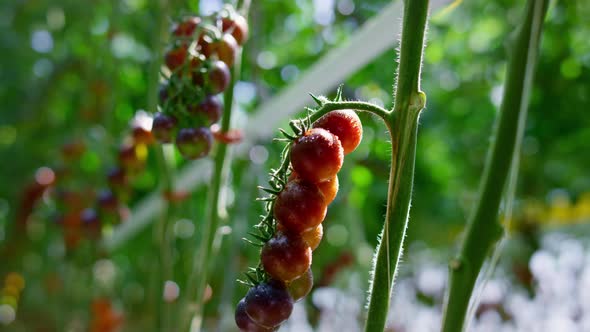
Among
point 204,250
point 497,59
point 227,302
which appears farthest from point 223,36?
point 497,59

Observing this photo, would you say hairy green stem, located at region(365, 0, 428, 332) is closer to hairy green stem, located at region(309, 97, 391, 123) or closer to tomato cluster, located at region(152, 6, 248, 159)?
hairy green stem, located at region(309, 97, 391, 123)

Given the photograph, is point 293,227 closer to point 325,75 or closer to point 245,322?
point 245,322

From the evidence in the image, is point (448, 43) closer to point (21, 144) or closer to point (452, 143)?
point (452, 143)

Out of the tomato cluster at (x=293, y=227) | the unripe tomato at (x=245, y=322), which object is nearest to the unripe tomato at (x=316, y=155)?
the tomato cluster at (x=293, y=227)

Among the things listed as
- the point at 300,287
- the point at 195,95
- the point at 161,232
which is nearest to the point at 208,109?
the point at 195,95

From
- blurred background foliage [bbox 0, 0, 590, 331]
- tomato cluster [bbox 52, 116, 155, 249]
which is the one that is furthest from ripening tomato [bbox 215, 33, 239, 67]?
blurred background foliage [bbox 0, 0, 590, 331]

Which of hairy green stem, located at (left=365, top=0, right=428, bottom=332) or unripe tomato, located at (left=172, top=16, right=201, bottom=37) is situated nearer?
hairy green stem, located at (left=365, top=0, right=428, bottom=332)

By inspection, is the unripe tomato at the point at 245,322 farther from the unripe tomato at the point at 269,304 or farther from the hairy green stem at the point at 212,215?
the hairy green stem at the point at 212,215
